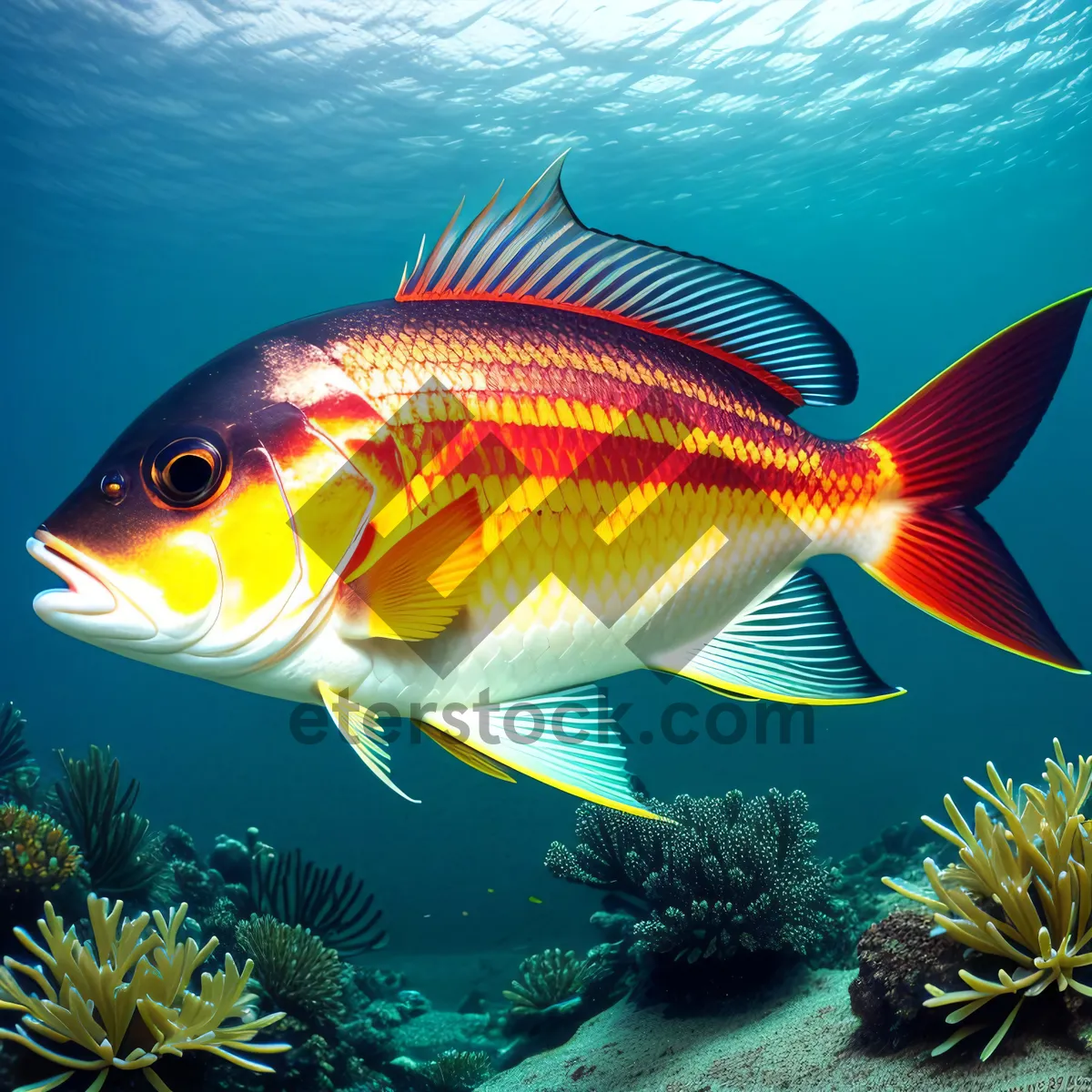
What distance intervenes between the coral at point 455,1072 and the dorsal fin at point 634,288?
188 inches

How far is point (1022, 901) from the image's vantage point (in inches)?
78.5

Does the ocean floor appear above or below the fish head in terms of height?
below

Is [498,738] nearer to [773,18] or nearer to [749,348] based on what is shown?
[749,348]

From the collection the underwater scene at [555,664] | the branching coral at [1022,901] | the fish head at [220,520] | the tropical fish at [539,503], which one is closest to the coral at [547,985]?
the underwater scene at [555,664]

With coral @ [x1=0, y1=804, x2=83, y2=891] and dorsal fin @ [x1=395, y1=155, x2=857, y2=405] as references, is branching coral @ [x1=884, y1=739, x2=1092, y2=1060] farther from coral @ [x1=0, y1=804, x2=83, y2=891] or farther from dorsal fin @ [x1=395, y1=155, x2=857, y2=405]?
coral @ [x1=0, y1=804, x2=83, y2=891]

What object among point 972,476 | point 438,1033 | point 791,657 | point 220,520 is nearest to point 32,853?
point 220,520

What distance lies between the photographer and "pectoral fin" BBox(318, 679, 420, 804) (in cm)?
144

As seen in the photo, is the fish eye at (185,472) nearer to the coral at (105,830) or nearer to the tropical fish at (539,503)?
the tropical fish at (539,503)

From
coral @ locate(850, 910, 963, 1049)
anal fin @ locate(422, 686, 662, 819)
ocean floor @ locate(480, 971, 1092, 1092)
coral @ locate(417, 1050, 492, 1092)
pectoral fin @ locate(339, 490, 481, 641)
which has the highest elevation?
pectoral fin @ locate(339, 490, 481, 641)

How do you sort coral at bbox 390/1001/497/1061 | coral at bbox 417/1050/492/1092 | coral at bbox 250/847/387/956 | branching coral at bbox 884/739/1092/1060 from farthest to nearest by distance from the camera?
coral at bbox 390/1001/497/1061, coral at bbox 250/847/387/956, coral at bbox 417/1050/492/1092, branching coral at bbox 884/739/1092/1060

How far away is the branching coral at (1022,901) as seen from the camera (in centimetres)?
191

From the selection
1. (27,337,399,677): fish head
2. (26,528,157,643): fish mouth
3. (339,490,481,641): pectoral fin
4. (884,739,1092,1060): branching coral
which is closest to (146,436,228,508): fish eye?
(27,337,399,677): fish head

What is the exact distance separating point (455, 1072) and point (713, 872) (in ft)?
7.35

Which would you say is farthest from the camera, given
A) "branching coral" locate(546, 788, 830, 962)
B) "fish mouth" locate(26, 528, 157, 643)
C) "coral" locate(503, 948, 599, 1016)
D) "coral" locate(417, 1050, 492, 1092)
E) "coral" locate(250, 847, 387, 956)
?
"coral" locate(250, 847, 387, 956)
